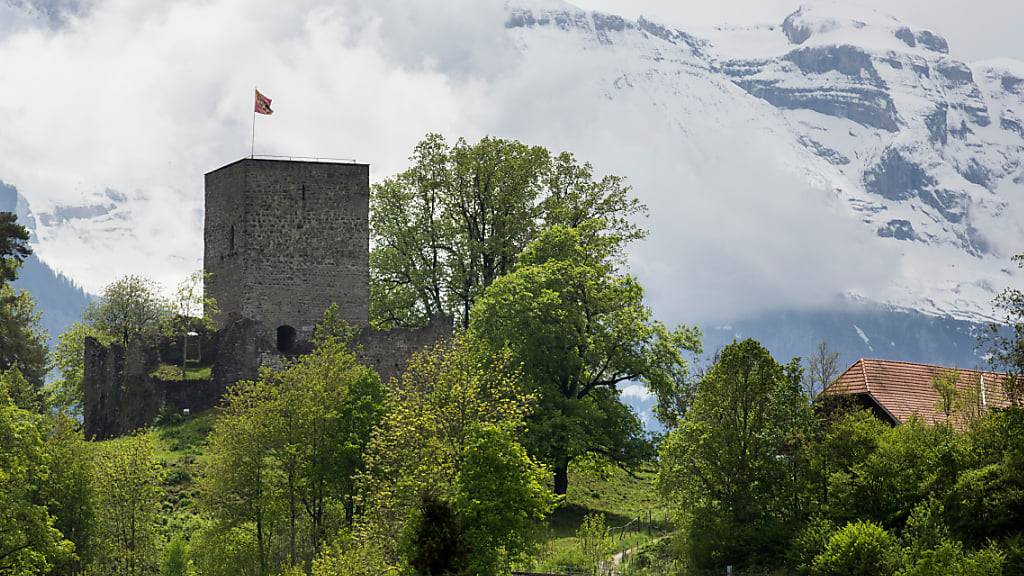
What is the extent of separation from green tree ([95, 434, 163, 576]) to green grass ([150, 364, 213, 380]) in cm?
1481

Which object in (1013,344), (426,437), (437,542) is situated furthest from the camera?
(426,437)

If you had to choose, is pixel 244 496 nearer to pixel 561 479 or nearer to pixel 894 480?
pixel 561 479

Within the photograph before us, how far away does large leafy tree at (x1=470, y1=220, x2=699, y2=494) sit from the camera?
54.0 meters

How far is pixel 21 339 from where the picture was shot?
70.1 metres

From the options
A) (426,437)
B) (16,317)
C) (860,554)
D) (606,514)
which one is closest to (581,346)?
(606,514)

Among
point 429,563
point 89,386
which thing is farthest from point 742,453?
point 89,386

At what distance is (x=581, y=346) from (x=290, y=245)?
43.6 feet

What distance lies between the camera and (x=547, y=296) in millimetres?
54938

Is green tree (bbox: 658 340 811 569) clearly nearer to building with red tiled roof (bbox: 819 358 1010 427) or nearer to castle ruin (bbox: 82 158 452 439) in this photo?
building with red tiled roof (bbox: 819 358 1010 427)

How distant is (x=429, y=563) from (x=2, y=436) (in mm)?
10712

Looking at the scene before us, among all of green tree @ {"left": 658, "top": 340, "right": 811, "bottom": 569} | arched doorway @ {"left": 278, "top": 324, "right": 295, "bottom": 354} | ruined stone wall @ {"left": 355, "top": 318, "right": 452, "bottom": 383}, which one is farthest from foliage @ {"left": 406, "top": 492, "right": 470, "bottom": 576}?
arched doorway @ {"left": 278, "top": 324, "right": 295, "bottom": 354}

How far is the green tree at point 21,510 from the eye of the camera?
35.4 m

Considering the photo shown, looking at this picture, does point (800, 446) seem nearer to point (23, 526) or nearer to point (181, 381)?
point (23, 526)

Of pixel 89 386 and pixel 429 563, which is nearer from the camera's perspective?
pixel 429 563
